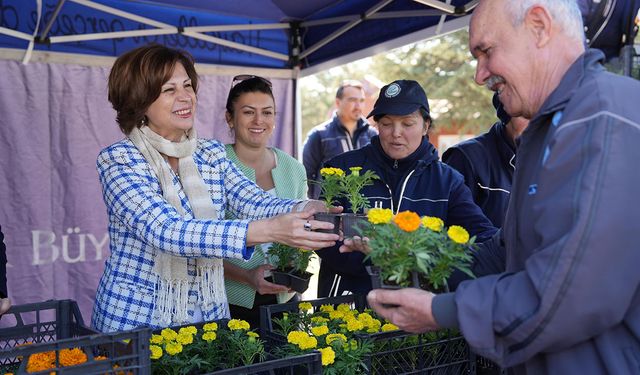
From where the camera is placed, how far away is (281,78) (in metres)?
5.25

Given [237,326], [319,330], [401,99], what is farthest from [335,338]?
[401,99]

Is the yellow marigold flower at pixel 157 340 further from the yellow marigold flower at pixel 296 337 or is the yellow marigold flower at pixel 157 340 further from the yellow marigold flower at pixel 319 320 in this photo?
the yellow marigold flower at pixel 319 320

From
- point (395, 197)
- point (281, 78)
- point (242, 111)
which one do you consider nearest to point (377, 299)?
point (395, 197)

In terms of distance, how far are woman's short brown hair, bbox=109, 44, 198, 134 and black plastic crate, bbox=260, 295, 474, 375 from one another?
0.86 m

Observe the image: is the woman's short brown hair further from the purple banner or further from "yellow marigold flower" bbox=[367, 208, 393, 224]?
the purple banner

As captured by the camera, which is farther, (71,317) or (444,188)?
(444,188)

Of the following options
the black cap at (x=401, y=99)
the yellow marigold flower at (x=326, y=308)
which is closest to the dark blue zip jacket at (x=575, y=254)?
the yellow marigold flower at (x=326, y=308)

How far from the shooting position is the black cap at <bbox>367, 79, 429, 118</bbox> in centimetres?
311

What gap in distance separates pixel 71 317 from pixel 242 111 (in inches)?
69.6

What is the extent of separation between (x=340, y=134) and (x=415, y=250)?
16.7 feet

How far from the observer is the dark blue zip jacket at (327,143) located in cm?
651

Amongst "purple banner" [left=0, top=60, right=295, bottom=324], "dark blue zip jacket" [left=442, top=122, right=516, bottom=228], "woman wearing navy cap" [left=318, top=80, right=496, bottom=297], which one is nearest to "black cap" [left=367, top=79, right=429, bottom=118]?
"woman wearing navy cap" [left=318, top=80, right=496, bottom=297]

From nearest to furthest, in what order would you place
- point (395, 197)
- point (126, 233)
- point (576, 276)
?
point (576, 276) → point (126, 233) → point (395, 197)

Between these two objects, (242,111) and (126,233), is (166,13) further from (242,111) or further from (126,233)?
(126,233)
